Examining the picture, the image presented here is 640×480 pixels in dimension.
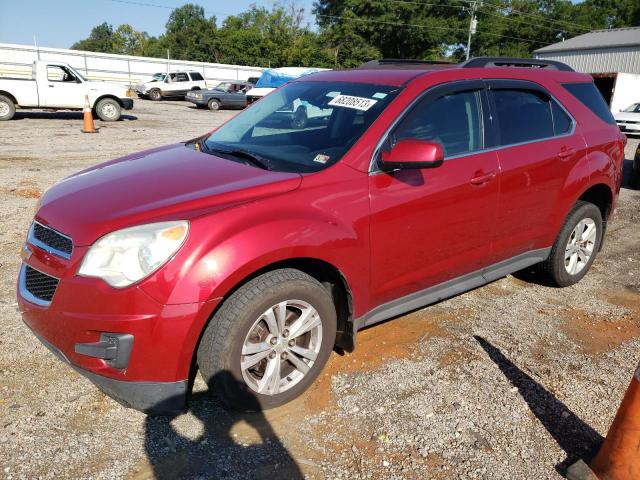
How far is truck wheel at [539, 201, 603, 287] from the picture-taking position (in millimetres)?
4398

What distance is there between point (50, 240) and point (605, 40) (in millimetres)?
52920

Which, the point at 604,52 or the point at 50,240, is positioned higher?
the point at 604,52

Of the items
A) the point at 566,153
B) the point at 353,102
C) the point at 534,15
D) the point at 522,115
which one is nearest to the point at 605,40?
the point at 534,15

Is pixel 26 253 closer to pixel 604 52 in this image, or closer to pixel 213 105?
pixel 213 105

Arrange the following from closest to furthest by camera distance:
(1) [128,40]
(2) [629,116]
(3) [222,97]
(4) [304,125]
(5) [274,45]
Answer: (4) [304,125]
(2) [629,116]
(3) [222,97]
(5) [274,45]
(1) [128,40]

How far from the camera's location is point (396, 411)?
289cm

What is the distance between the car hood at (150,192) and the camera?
251 centimetres

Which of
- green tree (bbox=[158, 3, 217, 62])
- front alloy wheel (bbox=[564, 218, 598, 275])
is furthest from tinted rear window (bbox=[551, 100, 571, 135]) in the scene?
green tree (bbox=[158, 3, 217, 62])

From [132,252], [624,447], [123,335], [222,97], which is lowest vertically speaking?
[624,447]

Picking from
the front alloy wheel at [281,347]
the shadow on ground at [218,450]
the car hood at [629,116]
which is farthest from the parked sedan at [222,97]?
the shadow on ground at [218,450]

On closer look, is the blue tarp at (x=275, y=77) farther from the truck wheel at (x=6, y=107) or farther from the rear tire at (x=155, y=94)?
the truck wheel at (x=6, y=107)

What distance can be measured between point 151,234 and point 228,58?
67.4 meters

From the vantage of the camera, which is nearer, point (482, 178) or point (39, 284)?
point (39, 284)

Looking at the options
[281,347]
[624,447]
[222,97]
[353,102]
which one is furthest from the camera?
[222,97]
